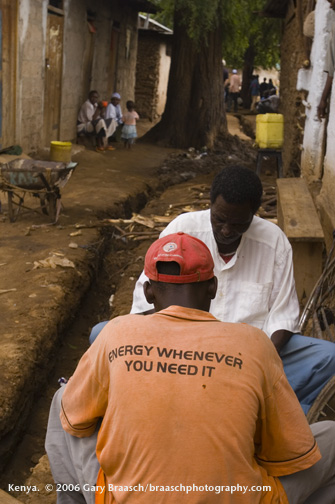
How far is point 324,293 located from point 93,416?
235 centimetres

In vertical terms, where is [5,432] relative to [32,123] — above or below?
below

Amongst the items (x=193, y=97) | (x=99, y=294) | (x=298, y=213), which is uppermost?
(x=193, y=97)

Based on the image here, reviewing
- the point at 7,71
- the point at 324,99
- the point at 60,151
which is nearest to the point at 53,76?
the point at 7,71

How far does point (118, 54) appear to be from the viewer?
19047 mm

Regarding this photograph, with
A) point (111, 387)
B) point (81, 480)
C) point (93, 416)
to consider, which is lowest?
point (81, 480)

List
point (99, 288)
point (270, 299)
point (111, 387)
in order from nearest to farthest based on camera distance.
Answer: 1. point (111, 387)
2. point (270, 299)
3. point (99, 288)

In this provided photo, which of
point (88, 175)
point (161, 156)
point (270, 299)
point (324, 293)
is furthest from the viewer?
point (161, 156)

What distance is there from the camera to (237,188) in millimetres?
3096

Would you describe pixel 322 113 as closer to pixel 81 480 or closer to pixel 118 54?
pixel 81 480

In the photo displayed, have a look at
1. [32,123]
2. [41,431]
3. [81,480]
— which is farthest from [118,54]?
[81,480]

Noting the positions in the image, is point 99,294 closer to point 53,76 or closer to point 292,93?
point 292,93

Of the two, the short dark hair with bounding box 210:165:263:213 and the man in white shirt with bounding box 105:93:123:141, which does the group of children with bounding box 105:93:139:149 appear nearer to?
the man in white shirt with bounding box 105:93:123:141

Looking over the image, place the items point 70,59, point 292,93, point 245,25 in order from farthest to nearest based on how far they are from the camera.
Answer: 1. point 245,25
2. point 70,59
3. point 292,93

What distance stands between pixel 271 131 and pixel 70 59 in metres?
6.67
